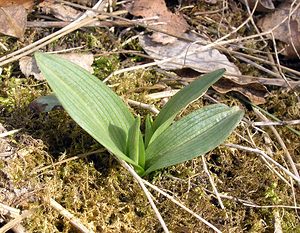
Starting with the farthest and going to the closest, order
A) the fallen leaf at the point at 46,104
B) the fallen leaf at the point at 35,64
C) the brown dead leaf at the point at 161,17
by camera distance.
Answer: the brown dead leaf at the point at 161,17 < the fallen leaf at the point at 35,64 < the fallen leaf at the point at 46,104

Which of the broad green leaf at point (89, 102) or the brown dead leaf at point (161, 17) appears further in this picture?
the brown dead leaf at point (161, 17)

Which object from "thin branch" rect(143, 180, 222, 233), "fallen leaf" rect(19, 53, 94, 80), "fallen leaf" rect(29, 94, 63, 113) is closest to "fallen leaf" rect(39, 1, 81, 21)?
"fallen leaf" rect(19, 53, 94, 80)

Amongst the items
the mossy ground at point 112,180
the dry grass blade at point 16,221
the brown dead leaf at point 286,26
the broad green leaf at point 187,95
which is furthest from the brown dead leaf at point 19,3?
the brown dead leaf at point 286,26

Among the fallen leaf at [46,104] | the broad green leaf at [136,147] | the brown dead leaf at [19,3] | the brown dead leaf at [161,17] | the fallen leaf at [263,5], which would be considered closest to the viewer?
the broad green leaf at [136,147]

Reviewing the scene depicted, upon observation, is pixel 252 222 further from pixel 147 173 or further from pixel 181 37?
pixel 181 37

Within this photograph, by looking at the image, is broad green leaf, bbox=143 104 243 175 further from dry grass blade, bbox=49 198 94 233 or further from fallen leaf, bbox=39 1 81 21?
fallen leaf, bbox=39 1 81 21

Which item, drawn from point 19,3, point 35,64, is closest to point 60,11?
point 19,3

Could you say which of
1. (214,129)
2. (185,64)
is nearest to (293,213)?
(214,129)

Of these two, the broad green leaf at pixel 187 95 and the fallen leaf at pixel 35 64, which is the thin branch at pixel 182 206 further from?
the fallen leaf at pixel 35 64
